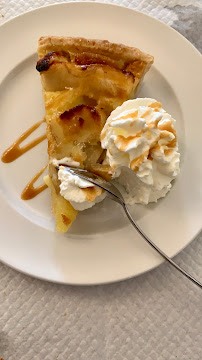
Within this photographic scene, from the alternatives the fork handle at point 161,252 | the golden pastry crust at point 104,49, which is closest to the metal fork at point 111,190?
the fork handle at point 161,252

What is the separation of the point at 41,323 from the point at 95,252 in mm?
346

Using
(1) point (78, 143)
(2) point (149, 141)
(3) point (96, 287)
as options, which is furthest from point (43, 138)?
(3) point (96, 287)

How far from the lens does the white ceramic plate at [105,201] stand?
167cm

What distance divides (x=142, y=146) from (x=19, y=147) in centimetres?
57

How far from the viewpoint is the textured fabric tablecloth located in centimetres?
168

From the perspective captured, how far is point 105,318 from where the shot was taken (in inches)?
67.1

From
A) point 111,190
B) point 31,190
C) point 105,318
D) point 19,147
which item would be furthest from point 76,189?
point 105,318

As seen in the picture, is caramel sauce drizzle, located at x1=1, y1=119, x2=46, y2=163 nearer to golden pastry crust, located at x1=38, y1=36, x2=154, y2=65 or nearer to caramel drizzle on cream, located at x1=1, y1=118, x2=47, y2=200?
caramel drizzle on cream, located at x1=1, y1=118, x2=47, y2=200

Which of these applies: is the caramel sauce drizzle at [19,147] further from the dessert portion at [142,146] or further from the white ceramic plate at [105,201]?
the dessert portion at [142,146]

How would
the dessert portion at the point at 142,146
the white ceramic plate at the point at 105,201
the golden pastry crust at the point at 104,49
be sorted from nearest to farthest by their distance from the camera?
the dessert portion at the point at 142,146
the white ceramic plate at the point at 105,201
the golden pastry crust at the point at 104,49

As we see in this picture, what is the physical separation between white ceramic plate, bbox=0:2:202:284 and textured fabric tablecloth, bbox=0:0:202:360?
122mm

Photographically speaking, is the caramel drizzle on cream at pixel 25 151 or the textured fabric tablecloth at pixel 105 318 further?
the caramel drizzle on cream at pixel 25 151

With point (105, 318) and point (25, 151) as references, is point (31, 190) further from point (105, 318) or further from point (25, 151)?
point (105, 318)

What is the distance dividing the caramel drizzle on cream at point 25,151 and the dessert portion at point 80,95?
3.1 inches
